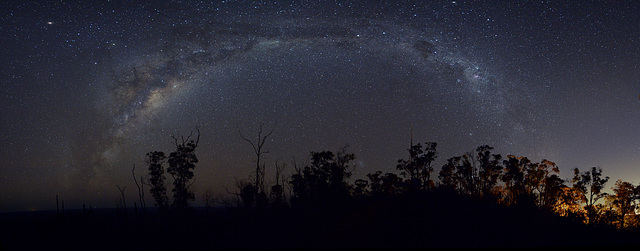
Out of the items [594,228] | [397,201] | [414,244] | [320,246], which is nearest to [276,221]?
[320,246]

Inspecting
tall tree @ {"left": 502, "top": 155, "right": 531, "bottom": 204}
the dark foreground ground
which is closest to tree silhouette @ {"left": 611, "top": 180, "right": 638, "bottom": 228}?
tall tree @ {"left": 502, "top": 155, "right": 531, "bottom": 204}

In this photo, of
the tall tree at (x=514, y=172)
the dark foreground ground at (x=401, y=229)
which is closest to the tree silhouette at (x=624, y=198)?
the tall tree at (x=514, y=172)

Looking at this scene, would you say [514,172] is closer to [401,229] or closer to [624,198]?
[624,198]

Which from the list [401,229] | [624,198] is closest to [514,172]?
[624,198]

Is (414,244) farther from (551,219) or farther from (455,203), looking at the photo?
(551,219)

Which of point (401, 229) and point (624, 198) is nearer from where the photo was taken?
point (401, 229)

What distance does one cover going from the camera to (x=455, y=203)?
48.2 ft

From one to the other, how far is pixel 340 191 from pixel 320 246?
7022mm

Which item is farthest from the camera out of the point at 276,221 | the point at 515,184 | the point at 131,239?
the point at 515,184

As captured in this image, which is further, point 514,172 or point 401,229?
point 514,172

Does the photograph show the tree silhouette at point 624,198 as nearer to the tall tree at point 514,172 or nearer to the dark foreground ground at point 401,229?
the tall tree at point 514,172

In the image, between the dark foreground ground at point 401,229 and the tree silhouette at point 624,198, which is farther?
the tree silhouette at point 624,198

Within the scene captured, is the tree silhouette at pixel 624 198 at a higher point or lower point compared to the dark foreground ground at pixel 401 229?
lower

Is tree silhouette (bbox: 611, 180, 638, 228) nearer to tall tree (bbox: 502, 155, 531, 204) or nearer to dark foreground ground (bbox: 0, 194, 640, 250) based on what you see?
tall tree (bbox: 502, 155, 531, 204)
